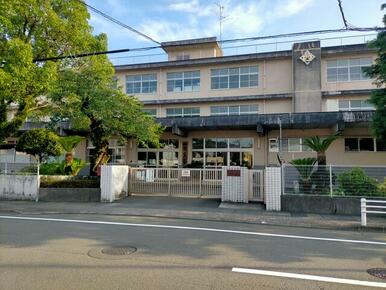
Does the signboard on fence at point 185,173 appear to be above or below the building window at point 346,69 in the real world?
below

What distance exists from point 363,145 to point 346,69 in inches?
272

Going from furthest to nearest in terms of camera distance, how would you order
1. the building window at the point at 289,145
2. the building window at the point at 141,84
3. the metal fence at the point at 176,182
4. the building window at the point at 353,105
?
the building window at the point at 141,84 < the building window at the point at 353,105 < the building window at the point at 289,145 < the metal fence at the point at 176,182

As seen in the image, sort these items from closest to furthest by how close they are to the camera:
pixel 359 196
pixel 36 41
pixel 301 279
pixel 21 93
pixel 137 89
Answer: pixel 301 279 < pixel 359 196 < pixel 21 93 < pixel 36 41 < pixel 137 89

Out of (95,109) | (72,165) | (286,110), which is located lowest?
(72,165)

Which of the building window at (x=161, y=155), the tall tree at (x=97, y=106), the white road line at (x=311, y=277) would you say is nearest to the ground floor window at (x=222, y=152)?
the building window at (x=161, y=155)

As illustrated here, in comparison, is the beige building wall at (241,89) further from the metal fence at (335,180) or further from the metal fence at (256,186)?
the metal fence at (335,180)

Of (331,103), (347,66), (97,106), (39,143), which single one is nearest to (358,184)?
(97,106)

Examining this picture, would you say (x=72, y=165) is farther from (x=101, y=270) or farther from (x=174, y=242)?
(x=101, y=270)

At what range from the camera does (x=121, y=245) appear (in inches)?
285

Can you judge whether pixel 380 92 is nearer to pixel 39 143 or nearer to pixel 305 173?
pixel 305 173

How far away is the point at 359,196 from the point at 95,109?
39.9 feet

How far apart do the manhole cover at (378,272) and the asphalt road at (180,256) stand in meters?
0.12

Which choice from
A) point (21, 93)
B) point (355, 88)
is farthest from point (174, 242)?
point (355, 88)

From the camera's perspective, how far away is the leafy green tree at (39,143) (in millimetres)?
16969
